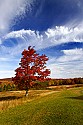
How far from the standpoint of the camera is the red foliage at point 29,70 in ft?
161

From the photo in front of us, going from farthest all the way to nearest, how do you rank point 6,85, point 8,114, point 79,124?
point 6,85
point 8,114
point 79,124

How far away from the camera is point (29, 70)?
161ft

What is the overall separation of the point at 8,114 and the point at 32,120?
12.0ft

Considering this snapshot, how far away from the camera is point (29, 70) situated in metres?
49.0

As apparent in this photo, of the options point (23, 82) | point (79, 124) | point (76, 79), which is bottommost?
point (79, 124)

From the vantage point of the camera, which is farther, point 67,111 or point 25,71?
point 25,71

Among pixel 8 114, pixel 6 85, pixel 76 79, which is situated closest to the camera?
pixel 8 114

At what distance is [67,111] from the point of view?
23.2 m

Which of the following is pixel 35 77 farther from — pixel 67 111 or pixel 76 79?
pixel 76 79

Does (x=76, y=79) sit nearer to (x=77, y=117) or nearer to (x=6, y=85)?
(x=6, y=85)

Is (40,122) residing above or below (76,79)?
below

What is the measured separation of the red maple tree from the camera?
4894cm

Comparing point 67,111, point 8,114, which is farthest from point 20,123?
point 67,111

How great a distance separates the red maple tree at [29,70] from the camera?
48938 millimetres
